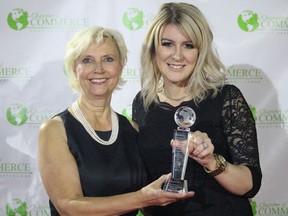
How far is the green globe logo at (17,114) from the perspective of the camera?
9.14ft

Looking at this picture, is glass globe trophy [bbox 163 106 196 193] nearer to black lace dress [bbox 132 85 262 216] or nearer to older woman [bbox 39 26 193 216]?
older woman [bbox 39 26 193 216]

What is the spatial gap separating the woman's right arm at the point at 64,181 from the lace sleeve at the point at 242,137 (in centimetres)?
47

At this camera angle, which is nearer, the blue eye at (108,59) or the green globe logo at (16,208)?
the blue eye at (108,59)

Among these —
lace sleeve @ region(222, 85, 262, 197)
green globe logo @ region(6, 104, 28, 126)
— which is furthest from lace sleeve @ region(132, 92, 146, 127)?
green globe logo @ region(6, 104, 28, 126)

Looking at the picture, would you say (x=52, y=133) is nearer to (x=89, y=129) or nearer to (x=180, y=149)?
(x=89, y=129)

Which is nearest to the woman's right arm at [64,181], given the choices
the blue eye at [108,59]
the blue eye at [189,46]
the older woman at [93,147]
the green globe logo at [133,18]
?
the older woman at [93,147]

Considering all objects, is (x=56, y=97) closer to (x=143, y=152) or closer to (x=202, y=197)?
(x=143, y=152)

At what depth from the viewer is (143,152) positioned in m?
1.98

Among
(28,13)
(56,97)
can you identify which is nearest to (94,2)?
(28,13)

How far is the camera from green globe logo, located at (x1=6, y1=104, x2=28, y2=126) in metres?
2.79

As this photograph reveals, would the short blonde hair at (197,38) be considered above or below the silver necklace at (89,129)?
above

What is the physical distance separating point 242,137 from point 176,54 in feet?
1.42

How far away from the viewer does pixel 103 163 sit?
6.04ft

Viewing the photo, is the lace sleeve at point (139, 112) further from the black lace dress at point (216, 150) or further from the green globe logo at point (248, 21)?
the green globe logo at point (248, 21)
